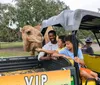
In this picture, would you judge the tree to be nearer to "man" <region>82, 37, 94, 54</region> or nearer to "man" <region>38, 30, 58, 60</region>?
"man" <region>82, 37, 94, 54</region>

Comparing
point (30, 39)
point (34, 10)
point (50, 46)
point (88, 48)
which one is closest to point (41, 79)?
point (30, 39)

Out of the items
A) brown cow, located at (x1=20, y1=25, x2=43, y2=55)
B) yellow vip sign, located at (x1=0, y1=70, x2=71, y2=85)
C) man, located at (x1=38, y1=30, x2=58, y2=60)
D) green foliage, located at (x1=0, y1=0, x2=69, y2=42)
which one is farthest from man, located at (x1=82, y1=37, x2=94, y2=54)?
Result: green foliage, located at (x1=0, y1=0, x2=69, y2=42)

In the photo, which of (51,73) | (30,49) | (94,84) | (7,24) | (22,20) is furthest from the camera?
(7,24)

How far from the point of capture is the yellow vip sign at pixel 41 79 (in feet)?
10.5

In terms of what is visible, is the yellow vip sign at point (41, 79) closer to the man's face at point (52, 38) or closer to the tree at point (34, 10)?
the man's face at point (52, 38)

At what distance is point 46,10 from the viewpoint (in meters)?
26.9

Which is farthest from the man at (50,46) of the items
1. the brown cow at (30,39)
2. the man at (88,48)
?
the man at (88,48)

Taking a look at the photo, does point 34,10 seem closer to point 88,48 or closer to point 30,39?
point 88,48

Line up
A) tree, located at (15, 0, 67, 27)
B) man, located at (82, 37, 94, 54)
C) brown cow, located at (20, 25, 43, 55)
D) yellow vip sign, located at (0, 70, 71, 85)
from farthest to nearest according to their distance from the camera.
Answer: tree, located at (15, 0, 67, 27) < man, located at (82, 37, 94, 54) < brown cow, located at (20, 25, 43, 55) < yellow vip sign, located at (0, 70, 71, 85)

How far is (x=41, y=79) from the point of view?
3.40 meters

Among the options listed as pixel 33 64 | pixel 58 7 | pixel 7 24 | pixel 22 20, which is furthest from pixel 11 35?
pixel 33 64

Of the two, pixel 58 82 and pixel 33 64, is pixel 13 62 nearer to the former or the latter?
pixel 33 64

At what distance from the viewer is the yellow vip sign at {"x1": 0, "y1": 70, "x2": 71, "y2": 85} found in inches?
126

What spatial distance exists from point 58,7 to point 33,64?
22.6 metres
